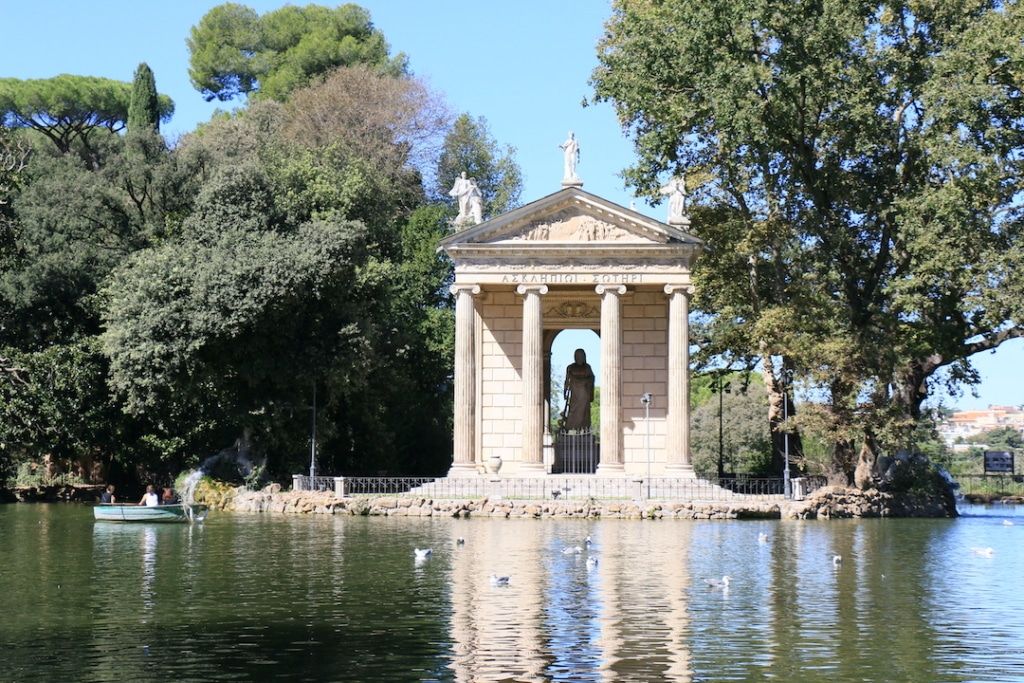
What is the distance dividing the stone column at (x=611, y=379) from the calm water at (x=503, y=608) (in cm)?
1625

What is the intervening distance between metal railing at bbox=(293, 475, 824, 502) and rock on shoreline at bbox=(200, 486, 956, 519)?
1.05 m

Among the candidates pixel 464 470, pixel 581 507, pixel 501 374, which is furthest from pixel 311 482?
pixel 581 507

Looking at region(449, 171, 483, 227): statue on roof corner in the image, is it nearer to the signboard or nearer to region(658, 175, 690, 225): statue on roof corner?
region(658, 175, 690, 225): statue on roof corner

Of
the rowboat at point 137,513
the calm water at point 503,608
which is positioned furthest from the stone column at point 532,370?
the calm water at point 503,608

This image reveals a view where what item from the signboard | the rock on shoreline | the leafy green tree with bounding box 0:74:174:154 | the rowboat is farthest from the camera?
the leafy green tree with bounding box 0:74:174:154

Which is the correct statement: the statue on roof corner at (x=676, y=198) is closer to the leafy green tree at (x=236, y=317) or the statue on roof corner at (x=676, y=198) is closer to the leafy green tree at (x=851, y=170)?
the leafy green tree at (x=851, y=170)

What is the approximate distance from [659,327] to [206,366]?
56.3 ft

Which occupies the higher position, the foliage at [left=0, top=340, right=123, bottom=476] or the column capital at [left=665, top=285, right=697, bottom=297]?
the column capital at [left=665, top=285, right=697, bottom=297]

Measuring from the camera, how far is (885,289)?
1907 inches

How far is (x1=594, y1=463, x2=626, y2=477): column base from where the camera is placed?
53.7 meters

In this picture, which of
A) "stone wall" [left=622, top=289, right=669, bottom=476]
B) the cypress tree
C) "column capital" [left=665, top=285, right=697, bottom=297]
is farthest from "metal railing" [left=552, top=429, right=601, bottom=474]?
the cypress tree

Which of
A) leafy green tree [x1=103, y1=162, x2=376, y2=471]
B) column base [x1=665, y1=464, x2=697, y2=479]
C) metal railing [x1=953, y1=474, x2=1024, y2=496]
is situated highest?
leafy green tree [x1=103, y1=162, x2=376, y2=471]

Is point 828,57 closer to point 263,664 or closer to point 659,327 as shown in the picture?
point 659,327

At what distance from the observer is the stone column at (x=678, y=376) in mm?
53844
